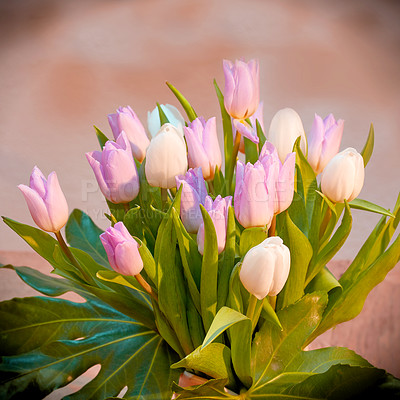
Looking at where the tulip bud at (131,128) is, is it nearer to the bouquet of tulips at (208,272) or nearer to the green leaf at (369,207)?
the bouquet of tulips at (208,272)

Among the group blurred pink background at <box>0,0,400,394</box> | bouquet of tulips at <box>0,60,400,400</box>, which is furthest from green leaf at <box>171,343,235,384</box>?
blurred pink background at <box>0,0,400,394</box>

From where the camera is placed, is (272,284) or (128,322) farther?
(128,322)

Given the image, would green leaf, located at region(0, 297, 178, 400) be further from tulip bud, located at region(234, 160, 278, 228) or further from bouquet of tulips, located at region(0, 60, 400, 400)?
tulip bud, located at region(234, 160, 278, 228)

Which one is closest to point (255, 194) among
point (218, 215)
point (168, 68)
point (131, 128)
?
point (218, 215)

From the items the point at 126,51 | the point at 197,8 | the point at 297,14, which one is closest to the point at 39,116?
the point at 126,51

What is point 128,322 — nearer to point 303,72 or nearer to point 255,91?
point 255,91

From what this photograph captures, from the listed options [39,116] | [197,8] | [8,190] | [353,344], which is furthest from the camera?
[197,8]
